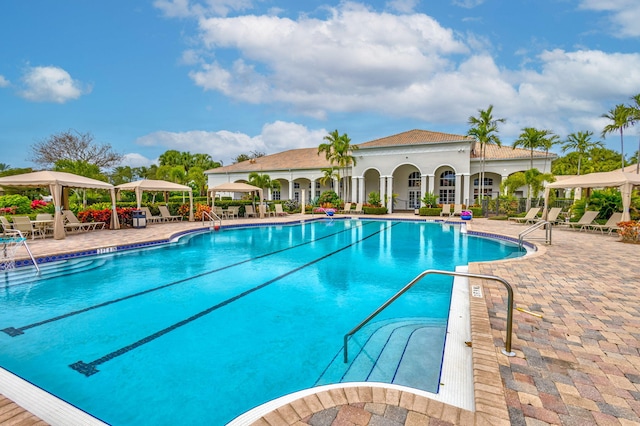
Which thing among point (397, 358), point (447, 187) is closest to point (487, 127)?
point (447, 187)

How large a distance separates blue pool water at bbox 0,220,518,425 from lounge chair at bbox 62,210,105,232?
5321mm

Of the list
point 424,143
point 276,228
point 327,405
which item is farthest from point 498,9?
point 327,405

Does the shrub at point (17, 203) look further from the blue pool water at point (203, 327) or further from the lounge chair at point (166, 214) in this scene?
the blue pool water at point (203, 327)

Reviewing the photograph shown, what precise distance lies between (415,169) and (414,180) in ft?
3.33

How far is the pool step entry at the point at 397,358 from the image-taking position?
3.33 metres

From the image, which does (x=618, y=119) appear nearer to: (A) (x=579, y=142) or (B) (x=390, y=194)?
(B) (x=390, y=194)

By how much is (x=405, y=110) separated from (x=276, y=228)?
17.8m

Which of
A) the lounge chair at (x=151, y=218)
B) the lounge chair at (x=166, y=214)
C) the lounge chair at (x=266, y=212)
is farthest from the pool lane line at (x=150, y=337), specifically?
the lounge chair at (x=266, y=212)

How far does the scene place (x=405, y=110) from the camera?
2823cm

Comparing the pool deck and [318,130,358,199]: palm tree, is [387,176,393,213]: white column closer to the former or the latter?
[318,130,358,199]: palm tree

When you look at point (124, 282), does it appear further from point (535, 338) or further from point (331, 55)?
point (331, 55)

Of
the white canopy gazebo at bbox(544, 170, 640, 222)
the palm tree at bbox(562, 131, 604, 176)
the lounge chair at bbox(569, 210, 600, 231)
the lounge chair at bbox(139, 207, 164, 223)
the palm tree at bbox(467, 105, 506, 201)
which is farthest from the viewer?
the palm tree at bbox(562, 131, 604, 176)

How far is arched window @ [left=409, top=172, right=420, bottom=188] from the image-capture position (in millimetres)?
29109

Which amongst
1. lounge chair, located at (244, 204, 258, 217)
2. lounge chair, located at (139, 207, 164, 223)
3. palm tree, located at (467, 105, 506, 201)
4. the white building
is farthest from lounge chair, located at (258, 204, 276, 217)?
palm tree, located at (467, 105, 506, 201)
